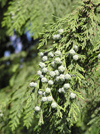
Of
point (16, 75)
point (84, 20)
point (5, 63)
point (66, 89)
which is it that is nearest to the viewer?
point (66, 89)

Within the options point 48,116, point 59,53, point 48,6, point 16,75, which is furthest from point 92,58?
point 16,75

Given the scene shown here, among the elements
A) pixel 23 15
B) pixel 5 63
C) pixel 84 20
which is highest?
pixel 23 15

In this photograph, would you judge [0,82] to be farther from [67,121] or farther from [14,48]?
[67,121]

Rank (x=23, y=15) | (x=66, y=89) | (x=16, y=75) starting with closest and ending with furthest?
(x=66, y=89) < (x=23, y=15) < (x=16, y=75)

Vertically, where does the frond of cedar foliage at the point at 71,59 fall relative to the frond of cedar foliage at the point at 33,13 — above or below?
below

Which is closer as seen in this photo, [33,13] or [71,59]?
[71,59]

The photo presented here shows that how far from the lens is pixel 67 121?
957mm

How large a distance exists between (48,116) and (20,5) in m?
1.12

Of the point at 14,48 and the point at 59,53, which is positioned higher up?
the point at 59,53

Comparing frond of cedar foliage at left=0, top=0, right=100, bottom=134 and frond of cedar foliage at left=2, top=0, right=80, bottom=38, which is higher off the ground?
frond of cedar foliage at left=2, top=0, right=80, bottom=38

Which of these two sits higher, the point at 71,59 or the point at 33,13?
the point at 33,13

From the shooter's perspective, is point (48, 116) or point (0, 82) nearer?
point (48, 116)

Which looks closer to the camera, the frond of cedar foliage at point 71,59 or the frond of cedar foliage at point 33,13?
the frond of cedar foliage at point 71,59

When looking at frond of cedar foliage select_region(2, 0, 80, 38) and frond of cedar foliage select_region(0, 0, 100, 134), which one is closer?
frond of cedar foliage select_region(0, 0, 100, 134)
